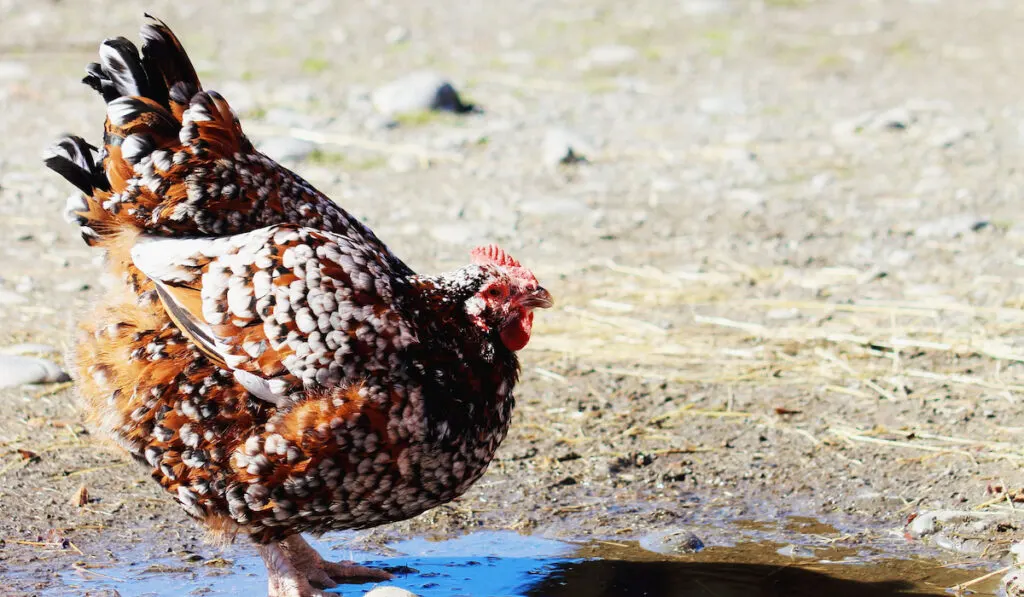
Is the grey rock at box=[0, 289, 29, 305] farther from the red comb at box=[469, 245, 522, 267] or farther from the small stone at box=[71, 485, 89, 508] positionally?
the red comb at box=[469, 245, 522, 267]

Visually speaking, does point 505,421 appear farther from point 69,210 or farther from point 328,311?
point 69,210

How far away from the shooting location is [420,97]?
420 inches

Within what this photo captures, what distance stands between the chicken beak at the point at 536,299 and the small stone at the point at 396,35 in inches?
376

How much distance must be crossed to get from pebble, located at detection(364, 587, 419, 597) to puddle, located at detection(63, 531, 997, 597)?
0.76 ft

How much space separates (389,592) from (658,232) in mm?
4673

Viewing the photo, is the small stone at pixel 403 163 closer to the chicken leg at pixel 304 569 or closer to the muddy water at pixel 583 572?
the muddy water at pixel 583 572

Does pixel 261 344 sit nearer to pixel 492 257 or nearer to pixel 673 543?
pixel 492 257

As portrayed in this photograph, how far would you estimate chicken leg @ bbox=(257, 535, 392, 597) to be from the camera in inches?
162

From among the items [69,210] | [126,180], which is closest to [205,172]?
[126,180]

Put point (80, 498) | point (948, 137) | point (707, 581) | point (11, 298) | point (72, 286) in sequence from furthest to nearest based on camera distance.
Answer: point (948, 137)
point (72, 286)
point (11, 298)
point (80, 498)
point (707, 581)

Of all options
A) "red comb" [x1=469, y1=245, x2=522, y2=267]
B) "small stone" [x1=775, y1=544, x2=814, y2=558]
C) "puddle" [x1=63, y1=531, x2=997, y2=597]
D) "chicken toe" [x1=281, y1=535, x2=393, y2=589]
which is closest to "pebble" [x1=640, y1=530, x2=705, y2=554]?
"puddle" [x1=63, y1=531, x2=997, y2=597]

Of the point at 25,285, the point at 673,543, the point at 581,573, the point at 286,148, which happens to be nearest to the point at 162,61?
the point at 581,573

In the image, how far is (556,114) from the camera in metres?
10.9

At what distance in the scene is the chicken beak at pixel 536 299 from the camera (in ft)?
13.4
